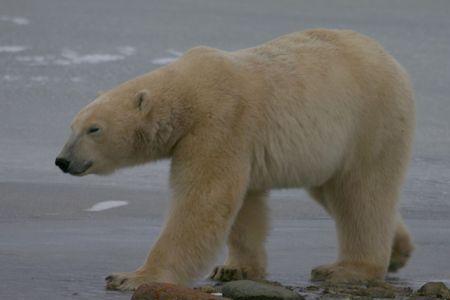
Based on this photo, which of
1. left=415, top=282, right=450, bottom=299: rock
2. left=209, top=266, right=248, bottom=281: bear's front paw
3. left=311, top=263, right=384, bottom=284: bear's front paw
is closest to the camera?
left=415, top=282, right=450, bottom=299: rock

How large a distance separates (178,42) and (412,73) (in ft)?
9.02

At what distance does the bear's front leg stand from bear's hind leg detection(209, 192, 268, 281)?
67 cm

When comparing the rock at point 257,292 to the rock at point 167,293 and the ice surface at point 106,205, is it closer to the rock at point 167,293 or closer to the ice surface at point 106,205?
the rock at point 167,293

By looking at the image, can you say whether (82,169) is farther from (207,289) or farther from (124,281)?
(207,289)

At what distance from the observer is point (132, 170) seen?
9.44 m

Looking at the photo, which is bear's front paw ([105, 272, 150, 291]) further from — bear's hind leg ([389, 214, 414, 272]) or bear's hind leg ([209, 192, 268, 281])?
bear's hind leg ([389, 214, 414, 272])

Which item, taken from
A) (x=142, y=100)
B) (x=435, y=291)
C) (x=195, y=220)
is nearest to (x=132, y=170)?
(x=142, y=100)

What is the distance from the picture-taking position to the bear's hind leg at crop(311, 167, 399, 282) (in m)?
6.38

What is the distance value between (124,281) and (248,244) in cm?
116

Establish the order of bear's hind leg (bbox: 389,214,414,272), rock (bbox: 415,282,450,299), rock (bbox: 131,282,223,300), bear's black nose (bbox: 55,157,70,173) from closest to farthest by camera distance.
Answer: rock (bbox: 131,282,223,300) → rock (bbox: 415,282,450,299) → bear's black nose (bbox: 55,157,70,173) → bear's hind leg (bbox: 389,214,414,272)

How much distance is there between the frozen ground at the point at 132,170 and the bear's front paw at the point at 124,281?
7 centimetres

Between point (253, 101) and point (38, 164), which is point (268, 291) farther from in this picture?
point (38, 164)

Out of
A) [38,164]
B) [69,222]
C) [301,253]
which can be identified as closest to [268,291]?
[301,253]

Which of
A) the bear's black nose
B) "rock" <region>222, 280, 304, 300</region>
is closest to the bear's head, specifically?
the bear's black nose
